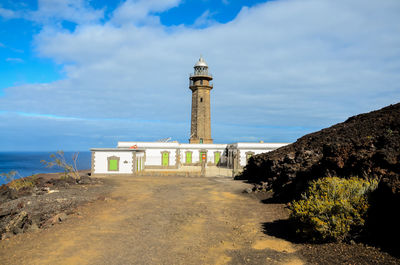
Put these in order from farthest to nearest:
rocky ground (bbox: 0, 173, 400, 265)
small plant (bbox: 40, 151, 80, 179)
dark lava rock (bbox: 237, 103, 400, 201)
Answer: small plant (bbox: 40, 151, 80, 179) → dark lava rock (bbox: 237, 103, 400, 201) → rocky ground (bbox: 0, 173, 400, 265)

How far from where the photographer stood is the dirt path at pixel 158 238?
23.6 feet

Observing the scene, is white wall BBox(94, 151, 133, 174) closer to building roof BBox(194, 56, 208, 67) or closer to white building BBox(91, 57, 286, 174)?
white building BBox(91, 57, 286, 174)

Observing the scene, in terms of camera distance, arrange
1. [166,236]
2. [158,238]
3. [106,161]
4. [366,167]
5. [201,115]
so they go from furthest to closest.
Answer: [201,115] → [106,161] → [366,167] → [166,236] → [158,238]

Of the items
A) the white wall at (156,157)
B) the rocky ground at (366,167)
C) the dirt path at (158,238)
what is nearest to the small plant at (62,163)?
the dirt path at (158,238)

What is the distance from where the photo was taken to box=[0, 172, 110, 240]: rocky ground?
1011 cm

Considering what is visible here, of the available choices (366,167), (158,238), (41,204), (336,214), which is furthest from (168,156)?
(336,214)

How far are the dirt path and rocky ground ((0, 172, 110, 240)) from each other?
666 millimetres

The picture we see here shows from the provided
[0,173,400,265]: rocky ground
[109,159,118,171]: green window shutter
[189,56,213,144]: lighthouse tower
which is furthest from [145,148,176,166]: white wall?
[0,173,400,265]: rocky ground

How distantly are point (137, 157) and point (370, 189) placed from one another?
2547cm

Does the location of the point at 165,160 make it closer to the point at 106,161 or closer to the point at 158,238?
the point at 106,161

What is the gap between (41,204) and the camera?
13633 millimetres

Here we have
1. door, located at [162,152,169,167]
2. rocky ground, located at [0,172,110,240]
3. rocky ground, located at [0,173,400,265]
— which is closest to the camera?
rocky ground, located at [0,173,400,265]

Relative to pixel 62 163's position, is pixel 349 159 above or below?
above

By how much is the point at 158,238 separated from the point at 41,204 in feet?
27.4
